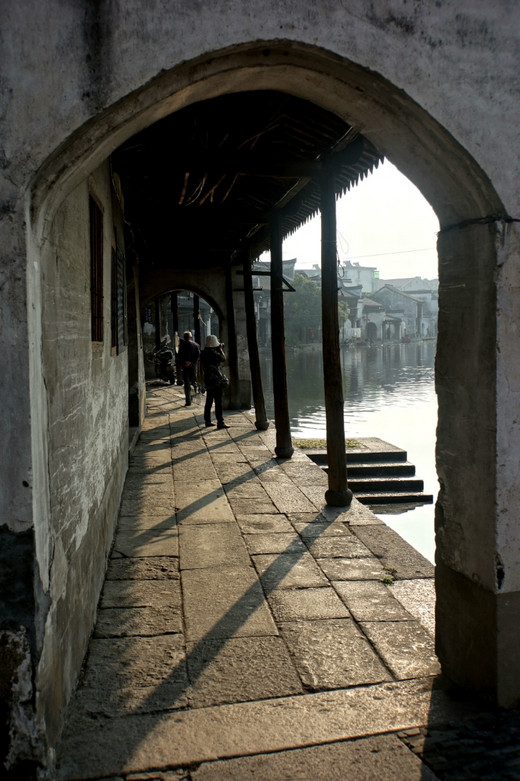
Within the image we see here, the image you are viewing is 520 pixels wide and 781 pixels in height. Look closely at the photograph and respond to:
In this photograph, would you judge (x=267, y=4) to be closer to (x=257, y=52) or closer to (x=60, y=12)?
(x=257, y=52)

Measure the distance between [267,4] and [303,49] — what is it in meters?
0.21

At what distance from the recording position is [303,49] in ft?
8.64

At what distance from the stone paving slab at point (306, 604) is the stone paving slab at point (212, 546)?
0.60 metres

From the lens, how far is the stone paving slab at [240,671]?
2947mm

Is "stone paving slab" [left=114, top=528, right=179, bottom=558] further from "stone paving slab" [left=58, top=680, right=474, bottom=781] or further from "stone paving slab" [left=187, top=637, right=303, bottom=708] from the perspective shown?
"stone paving slab" [left=58, top=680, right=474, bottom=781]

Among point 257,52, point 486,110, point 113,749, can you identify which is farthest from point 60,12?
point 113,749

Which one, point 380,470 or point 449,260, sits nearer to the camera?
point 449,260

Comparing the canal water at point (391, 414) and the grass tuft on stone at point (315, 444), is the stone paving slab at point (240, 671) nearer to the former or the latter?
the canal water at point (391, 414)

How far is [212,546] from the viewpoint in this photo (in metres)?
4.99

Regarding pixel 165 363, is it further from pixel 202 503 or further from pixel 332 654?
pixel 332 654

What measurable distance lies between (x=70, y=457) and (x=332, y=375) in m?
3.48

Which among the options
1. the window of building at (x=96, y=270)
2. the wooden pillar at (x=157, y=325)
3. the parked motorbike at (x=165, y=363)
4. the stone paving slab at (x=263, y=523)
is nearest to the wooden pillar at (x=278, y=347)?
the stone paving slab at (x=263, y=523)

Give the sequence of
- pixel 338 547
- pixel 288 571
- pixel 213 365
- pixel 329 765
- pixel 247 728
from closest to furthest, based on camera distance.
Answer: pixel 329 765
pixel 247 728
pixel 288 571
pixel 338 547
pixel 213 365

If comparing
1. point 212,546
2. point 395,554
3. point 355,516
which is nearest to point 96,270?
point 212,546
